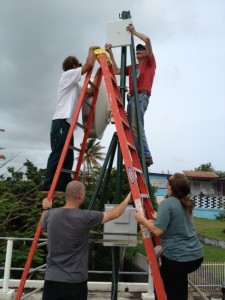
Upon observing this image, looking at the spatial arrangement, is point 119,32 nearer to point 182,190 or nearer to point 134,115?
point 134,115

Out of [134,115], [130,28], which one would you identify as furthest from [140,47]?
[134,115]

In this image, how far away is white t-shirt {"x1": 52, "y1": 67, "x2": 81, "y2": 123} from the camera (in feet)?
12.9

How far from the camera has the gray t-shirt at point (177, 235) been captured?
2986 millimetres

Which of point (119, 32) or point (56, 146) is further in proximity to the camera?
point (119, 32)

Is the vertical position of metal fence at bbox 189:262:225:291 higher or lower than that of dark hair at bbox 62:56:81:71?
lower

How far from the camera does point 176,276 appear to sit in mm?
3045

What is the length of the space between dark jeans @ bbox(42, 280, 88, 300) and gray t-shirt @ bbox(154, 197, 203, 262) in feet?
2.57

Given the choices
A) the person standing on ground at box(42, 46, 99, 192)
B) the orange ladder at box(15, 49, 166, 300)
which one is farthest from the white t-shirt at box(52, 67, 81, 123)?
the orange ladder at box(15, 49, 166, 300)

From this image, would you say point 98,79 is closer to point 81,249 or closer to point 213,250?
point 81,249

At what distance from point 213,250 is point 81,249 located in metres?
24.9

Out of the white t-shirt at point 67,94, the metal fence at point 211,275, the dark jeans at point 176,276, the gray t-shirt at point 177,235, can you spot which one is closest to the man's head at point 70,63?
the white t-shirt at point 67,94

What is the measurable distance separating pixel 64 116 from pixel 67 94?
298 millimetres

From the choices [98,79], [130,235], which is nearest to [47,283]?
Result: [130,235]

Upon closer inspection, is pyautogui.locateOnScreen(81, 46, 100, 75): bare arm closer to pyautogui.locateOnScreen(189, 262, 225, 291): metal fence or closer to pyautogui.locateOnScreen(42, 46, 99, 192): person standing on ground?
pyautogui.locateOnScreen(42, 46, 99, 192): person standing on ground
